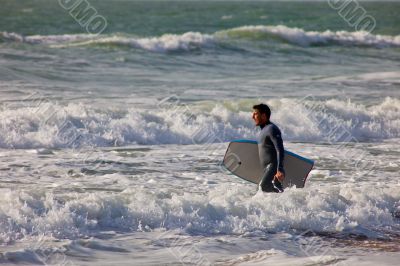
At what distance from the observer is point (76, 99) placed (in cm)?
1803

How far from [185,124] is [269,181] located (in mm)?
7089

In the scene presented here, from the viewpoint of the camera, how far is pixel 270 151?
878 cm

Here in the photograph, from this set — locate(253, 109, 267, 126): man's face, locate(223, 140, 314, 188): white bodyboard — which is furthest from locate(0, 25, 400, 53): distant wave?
locate(253, 109, 267, 126): man's face

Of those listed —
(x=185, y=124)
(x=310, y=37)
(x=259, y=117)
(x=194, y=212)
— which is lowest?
(x=194, y=212)

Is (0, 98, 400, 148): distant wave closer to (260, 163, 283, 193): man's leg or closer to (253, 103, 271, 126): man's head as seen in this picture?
(260, 163, 283, 193): man's leg

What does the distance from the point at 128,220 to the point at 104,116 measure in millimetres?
7270

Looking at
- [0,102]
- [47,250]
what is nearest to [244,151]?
[47,250]

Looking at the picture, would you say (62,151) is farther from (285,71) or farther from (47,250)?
(285,71)

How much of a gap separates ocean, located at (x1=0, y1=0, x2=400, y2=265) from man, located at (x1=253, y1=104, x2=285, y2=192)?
0.38 metres

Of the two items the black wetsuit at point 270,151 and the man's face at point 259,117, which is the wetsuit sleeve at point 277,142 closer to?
the black wetsuit at point 270,151

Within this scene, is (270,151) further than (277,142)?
Yes

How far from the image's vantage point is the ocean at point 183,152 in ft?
26.4

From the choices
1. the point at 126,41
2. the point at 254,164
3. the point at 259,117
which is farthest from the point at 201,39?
the point at 259,117

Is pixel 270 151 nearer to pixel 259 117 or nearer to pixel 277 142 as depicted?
pixel 277 142
